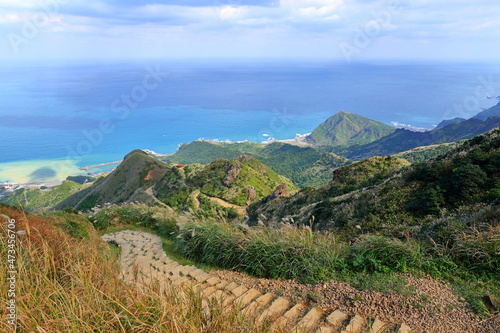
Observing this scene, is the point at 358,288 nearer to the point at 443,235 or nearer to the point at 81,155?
the point at 443,235

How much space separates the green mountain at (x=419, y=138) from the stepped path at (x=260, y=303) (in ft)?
439

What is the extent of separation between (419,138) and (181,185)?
11955 centimetres

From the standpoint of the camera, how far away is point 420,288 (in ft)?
16.0

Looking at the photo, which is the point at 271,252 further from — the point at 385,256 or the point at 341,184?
the point at 341,184

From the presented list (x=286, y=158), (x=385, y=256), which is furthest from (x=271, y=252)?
(x=286, y=158)

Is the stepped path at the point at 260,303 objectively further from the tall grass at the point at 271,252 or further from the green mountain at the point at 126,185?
the green mountain at the point at 126,185

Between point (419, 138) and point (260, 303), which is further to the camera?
point (419, 138)

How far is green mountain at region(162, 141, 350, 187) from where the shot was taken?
9856 cm

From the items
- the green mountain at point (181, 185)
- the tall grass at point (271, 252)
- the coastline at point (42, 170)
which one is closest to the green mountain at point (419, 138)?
the green mountain at point (181, 185)

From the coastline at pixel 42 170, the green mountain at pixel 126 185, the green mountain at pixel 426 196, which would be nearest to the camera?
the green mountain at pixel 426 196

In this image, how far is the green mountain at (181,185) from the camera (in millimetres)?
57469

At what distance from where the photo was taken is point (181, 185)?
2443 inches

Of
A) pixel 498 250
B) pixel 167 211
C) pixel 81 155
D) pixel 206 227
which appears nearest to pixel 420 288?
pixel 498 250

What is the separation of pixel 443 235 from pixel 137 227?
401 inches
